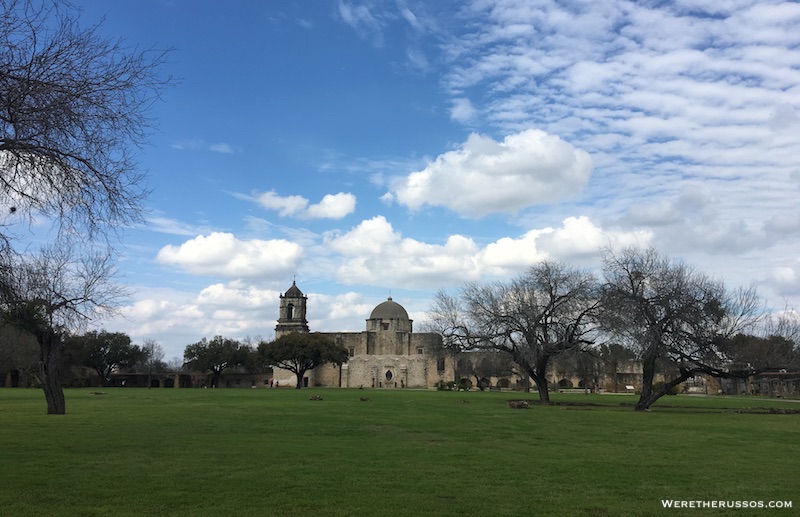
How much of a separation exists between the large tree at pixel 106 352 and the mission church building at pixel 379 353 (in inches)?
701

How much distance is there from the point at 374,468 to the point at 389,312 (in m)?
74.0

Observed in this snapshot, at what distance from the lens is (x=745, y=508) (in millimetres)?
7547

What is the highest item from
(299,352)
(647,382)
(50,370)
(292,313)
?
(292,313)

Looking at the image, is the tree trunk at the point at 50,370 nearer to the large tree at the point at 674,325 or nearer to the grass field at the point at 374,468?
the grass field at the point at 374,468

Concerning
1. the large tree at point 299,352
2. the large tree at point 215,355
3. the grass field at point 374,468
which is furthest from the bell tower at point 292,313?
the grass field at point 374,468

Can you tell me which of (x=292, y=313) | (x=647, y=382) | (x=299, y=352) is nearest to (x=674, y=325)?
(x=647, y=382)

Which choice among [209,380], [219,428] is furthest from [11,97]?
[209,380]

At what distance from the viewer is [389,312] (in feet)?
275

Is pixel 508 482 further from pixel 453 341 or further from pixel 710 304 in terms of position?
pixel 453 341

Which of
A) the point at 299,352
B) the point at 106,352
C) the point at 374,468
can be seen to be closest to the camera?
the point at 374,468

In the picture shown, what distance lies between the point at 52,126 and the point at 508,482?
8.06 meters

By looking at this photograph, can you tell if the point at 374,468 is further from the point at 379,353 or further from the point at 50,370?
the point at 379,353

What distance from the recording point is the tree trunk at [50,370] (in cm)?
2042

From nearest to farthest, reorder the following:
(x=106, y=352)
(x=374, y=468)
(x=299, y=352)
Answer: (x=374, y=468) < (x=299, y=352) < (x=106, y=352)
